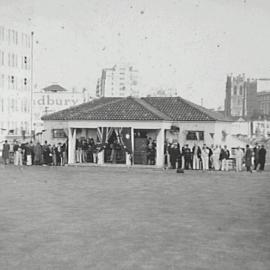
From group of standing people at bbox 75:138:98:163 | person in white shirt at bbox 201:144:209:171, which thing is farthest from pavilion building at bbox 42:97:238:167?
person in white shirt at bbox 201:144:209:171

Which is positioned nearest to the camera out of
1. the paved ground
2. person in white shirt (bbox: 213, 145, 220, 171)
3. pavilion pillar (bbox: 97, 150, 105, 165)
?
the paved ground

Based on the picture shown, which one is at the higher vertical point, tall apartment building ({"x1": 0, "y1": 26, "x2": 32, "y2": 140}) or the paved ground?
tall apartment building ({"x1": 0, "y1": 26, "x2": 32, "y2": 140})

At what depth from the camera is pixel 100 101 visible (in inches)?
1672

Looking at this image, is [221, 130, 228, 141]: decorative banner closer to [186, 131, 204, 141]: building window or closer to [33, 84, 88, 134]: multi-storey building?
[186, 131, 204, 141]: building window

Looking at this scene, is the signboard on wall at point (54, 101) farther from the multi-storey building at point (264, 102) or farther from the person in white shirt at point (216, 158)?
the person in white shirt at point (216, 158)

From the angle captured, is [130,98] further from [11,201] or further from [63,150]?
[11,201]

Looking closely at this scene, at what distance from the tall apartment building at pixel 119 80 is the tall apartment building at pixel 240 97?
95.9 feet

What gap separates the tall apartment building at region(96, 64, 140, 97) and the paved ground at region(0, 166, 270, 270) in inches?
6171

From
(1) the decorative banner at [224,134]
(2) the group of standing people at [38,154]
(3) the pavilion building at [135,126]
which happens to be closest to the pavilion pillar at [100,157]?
(3) the pavilion building at [135,126]

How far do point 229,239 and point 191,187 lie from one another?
10886 mm

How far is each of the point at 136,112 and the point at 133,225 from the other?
22923 millimetres

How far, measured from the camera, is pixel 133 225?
1374 cm

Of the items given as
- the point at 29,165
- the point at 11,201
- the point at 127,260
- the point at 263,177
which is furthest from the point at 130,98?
the point at 127,260

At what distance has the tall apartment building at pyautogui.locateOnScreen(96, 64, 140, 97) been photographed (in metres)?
181
